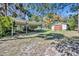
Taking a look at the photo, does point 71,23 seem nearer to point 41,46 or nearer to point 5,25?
point 41,46

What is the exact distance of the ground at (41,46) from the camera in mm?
1501

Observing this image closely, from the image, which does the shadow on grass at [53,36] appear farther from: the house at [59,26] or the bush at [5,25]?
the bush at [5,25]

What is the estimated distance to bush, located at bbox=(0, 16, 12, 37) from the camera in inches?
60.8

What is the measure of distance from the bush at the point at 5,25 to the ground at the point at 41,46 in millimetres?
78

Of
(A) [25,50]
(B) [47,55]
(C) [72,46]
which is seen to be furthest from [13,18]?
(C) [72,46]

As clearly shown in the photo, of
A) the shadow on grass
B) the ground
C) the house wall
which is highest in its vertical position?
the house wall

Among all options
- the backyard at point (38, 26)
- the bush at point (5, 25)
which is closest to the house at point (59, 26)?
the backyard at point (38, 26)


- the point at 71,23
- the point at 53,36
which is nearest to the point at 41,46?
the point at 53,36

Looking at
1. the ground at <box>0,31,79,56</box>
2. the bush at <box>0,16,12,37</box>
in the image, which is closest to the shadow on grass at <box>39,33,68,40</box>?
the ground at <box>0,31,79,56</box>

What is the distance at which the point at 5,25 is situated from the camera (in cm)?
155

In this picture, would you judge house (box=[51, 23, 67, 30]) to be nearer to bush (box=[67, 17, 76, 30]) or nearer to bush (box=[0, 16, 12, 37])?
bush (box=[67, 17, 76, 30])

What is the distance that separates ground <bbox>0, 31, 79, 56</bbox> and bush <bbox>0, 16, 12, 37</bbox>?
8 centimetres

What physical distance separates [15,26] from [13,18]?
68mm

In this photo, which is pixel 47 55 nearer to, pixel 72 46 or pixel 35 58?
pixel 35 58
